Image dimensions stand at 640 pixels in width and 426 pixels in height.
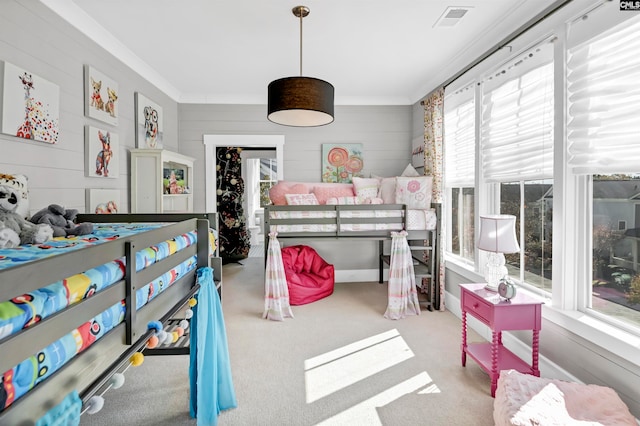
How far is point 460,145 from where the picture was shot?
3.36m

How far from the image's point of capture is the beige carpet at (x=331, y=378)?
180cm

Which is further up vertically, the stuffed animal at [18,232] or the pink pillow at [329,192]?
the pink pillow at [329,192]

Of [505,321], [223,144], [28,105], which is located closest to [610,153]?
[505,321]

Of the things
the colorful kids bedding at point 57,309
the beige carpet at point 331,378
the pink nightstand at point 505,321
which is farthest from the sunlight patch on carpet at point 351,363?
the colorful kids bedding at point 57,309

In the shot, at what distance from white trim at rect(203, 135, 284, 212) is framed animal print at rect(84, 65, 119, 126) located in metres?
1.53

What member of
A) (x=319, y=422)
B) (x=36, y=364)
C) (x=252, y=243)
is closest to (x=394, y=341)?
(x=319, y=422)

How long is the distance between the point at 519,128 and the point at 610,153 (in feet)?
2.52

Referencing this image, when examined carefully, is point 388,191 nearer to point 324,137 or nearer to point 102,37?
point 324,137

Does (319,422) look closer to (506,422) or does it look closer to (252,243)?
(506,422)

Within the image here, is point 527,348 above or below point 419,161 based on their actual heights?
below

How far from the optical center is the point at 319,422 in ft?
5.74

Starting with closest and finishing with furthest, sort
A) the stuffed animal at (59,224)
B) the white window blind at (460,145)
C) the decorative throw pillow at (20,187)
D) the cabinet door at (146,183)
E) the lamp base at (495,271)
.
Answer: the stuffed animal at (59,224) → the decorative throw pillow at (20,187) → the lamp base at (495,271) → the white window blind at (460,145) → the cabinet door at (146,183)

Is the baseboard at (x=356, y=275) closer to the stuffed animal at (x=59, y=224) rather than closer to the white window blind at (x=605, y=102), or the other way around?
the white window blind at (x=605, y=102)

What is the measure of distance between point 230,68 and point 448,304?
10.9 feet
